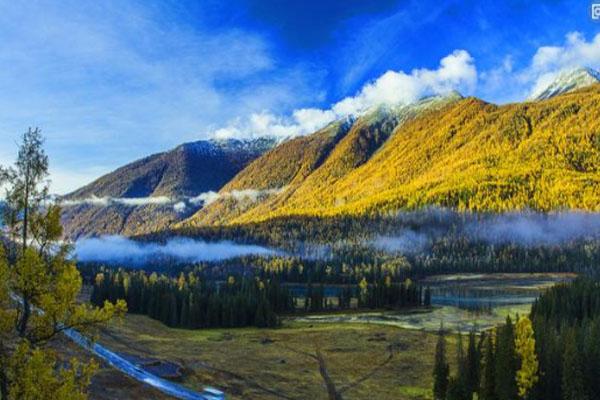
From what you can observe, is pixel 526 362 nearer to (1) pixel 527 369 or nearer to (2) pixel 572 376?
(1) pixel 527 369

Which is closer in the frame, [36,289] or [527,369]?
[36,289]

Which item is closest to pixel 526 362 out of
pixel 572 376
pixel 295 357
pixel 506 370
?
pixel 506 370

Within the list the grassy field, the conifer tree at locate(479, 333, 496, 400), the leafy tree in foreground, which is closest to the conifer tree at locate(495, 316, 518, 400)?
the conifer tree at locate(479, 333, 496, 400)

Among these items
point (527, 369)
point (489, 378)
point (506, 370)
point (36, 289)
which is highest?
point (36, 289)

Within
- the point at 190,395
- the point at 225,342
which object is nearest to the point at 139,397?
the point at 190,395

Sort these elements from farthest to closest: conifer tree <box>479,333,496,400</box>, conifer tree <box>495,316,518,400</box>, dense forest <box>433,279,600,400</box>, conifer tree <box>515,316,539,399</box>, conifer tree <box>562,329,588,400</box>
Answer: conifer tree <box>479,333,496,400</box> < conifer tree <box>515,316,539,399</box> < conifer tree <box>495,316,518,400</box> < dense forest <box>433,279,600,400</box> < conifer tree <box>562,329,588,400</box>

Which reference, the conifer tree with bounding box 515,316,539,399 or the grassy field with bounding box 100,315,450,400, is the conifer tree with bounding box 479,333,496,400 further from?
the grassy field with bounding box 100,315,450,400

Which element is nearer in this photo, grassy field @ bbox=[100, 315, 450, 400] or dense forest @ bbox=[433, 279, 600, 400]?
dense forest @ bbox=[433, 279, 600, 400]
